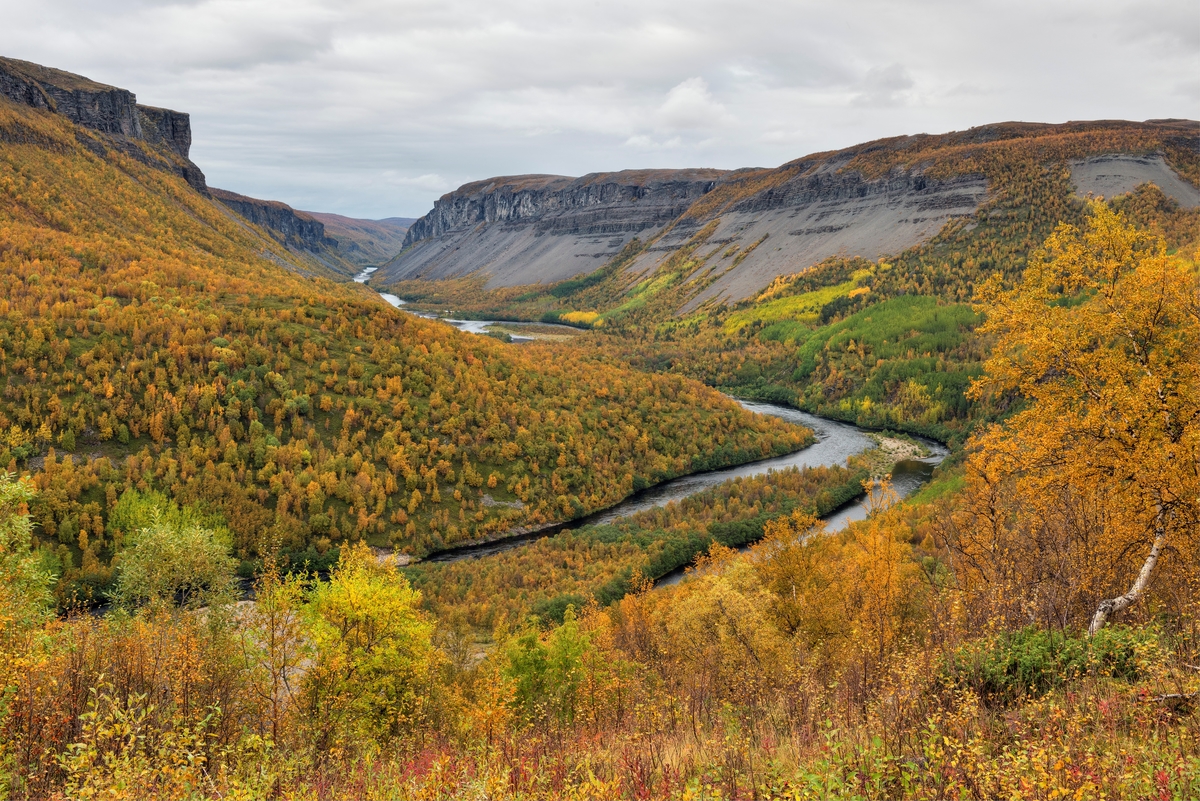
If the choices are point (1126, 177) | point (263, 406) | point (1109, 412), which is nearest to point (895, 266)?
point (1126, 177)

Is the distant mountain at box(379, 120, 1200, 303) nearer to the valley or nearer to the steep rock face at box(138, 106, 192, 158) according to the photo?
the valley

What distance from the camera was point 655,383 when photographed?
88.6 meters

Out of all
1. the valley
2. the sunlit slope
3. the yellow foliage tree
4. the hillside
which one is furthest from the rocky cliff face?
the yellow foliage tree

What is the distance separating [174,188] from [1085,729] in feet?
441

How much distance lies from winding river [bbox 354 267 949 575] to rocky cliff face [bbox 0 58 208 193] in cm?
10130

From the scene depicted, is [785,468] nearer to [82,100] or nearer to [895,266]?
[895,266]

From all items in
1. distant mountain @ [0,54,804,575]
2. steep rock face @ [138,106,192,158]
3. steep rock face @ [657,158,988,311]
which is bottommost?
distant mountain @ [0,54,804,575]

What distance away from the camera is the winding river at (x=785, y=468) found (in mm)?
55312

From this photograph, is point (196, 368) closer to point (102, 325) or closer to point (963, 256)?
point (102, 325)

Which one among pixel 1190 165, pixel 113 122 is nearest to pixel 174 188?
pixel 113 122

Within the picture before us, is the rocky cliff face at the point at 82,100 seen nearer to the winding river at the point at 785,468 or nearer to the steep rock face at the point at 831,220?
the winding river at the point at 785,468

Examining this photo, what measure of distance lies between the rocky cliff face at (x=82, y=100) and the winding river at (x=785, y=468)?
101301 millimetres

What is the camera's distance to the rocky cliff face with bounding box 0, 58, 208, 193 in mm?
97963

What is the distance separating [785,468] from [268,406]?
50.4 meters
